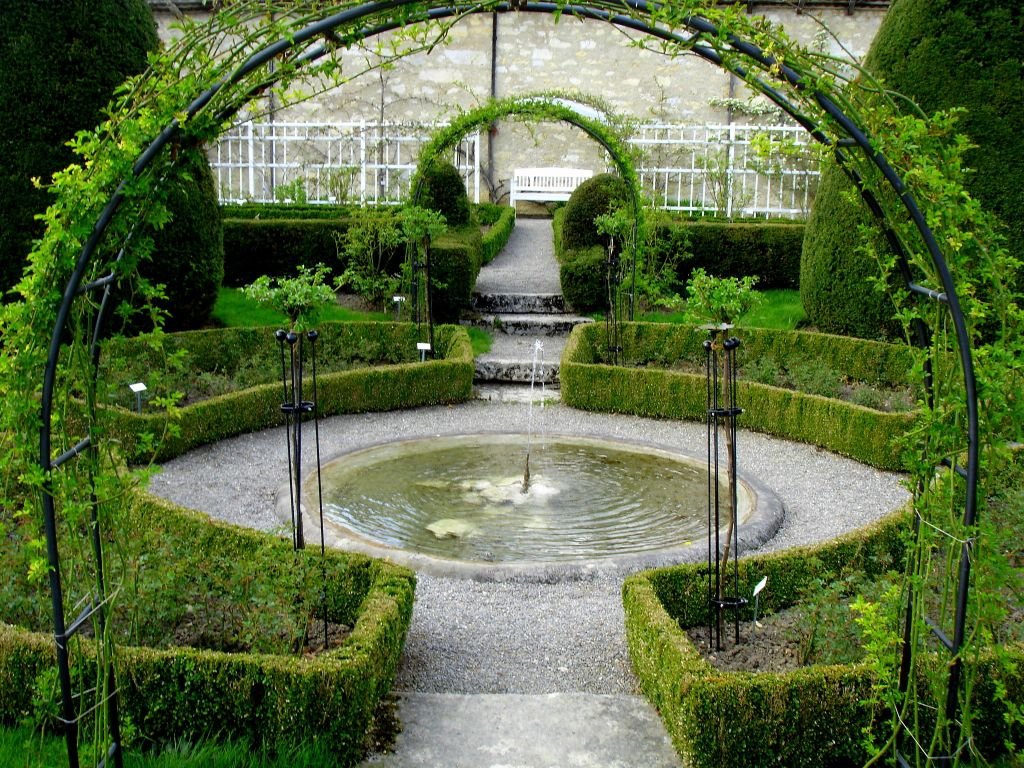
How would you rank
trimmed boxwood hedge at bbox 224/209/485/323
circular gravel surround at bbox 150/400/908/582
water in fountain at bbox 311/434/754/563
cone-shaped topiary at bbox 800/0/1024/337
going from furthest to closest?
trimmed boxwood hedge at bbox 224/209/485/323
cone-shaped topiary at bbox 800/0/1024/337
water in fountain at bbox 311/434/754/563
circular gravel surround at bbox 150/400/908/582

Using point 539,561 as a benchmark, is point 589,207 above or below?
above

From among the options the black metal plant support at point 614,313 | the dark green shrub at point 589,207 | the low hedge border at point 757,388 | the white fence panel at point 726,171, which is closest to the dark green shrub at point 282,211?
the dark green shrub at point 589,207

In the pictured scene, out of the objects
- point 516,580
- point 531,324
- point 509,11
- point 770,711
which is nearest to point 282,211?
point 531,324

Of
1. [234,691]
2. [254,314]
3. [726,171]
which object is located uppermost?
[726,171]

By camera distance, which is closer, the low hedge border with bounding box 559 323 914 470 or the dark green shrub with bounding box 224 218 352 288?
the low hedge border with bounding box 559 323 914 470

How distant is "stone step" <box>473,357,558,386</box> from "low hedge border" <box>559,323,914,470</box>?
0.41 m

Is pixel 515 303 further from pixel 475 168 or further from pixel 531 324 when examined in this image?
pixel 475 168

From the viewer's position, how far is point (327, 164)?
16906mm

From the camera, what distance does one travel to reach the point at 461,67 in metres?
19.2

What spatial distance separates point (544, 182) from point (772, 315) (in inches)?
330

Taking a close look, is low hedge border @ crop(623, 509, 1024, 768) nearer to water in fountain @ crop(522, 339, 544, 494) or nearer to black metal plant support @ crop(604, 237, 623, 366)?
water in fountain @ crop(522, 339, 544, 494)

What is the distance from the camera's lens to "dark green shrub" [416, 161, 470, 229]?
12312 mm

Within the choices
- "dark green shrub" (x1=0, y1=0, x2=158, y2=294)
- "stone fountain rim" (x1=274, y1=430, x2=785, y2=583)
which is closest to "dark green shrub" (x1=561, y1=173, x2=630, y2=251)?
"dark green shrub" (x1=0, y1=0, x2=158, y2=294)

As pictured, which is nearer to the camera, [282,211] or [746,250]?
[746,250]
